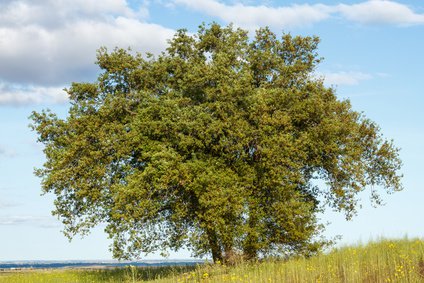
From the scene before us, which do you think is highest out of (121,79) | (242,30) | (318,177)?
(242,30)

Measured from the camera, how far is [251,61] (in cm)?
3819

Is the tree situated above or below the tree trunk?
above

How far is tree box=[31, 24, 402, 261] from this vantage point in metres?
32.8

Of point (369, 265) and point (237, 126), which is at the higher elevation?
point (237, 126)

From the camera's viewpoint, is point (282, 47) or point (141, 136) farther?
point (282, 47)

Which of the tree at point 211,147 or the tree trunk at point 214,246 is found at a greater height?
the tree at point 211,147

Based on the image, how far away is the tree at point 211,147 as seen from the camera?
32.8 meters

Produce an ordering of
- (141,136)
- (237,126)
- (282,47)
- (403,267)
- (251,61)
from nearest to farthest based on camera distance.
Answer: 1. (403,267)
2. (237,126)
3. (141,136)
4. (251,61)
5. (282,47)

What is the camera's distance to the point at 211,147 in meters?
35.0

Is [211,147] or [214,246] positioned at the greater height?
[211,147]

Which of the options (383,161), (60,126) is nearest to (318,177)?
(383,161)

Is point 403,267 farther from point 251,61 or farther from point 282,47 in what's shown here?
point 282,47

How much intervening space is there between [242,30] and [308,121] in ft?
28.3

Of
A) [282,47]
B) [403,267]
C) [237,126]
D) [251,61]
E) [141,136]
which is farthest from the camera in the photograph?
[282,47]
